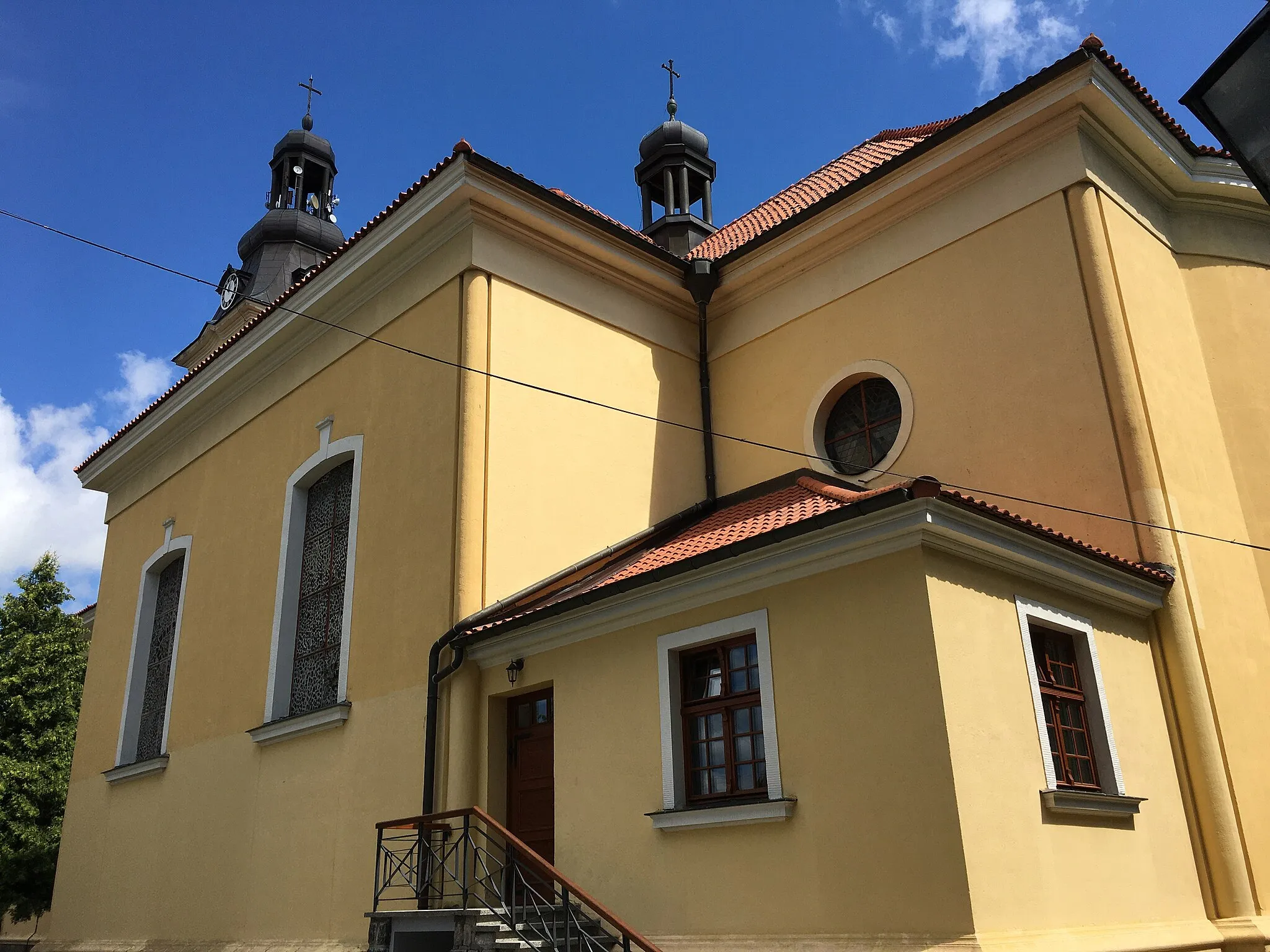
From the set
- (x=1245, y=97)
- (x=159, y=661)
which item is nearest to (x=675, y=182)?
(x=159, y=661)

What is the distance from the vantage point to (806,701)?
7.84 m

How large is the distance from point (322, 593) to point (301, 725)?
1.77 metres

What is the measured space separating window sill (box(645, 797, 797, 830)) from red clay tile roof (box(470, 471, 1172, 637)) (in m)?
1.78

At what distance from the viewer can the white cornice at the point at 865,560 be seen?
24.6 feet

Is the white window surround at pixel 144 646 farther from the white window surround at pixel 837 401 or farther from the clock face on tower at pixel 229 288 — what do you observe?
the clock face on tower at pixel 229 288

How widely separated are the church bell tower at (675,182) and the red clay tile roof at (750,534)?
9054mm

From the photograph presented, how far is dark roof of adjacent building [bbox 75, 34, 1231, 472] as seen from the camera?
427 inches

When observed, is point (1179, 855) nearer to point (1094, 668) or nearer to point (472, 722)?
point (1094, 668)

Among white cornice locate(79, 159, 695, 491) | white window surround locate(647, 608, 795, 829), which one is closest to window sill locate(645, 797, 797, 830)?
white window surround locate(647, 608, 795, 829)

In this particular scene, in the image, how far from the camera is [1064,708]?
27.4ft

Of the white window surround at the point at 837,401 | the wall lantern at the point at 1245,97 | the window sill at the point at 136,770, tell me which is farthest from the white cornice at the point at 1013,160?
the window sill at the point at 136,770

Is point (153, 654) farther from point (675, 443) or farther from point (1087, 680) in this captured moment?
point (1087, 680)

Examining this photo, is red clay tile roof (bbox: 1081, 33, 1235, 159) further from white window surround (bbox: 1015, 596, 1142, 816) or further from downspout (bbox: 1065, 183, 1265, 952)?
white window surround (bbox: 1015, 596, 1142, 816)

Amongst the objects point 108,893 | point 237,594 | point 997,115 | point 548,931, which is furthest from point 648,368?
point 108,893
